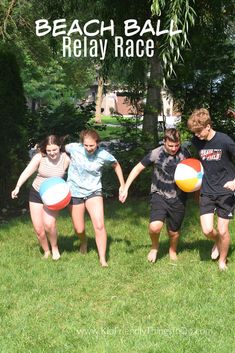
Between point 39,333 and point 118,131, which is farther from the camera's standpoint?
point 118,131

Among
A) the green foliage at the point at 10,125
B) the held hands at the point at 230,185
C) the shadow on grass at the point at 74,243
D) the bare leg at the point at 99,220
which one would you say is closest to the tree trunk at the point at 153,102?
the green foliage at the point at 10,125

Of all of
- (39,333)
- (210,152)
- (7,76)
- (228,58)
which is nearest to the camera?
(39,333)

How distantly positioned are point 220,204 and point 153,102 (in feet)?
15.4

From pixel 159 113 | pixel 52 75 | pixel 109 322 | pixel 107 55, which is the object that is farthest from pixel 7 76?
pixel 52 75

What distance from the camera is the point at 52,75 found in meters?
44.0

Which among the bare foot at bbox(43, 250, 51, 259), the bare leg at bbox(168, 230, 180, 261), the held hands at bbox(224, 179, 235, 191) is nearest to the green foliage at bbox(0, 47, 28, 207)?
the bare foot at bbox(43, 250, 51, 259)

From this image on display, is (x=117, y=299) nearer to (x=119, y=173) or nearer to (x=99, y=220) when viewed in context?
(x=99, y=220)

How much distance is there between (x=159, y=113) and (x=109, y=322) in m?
6.17

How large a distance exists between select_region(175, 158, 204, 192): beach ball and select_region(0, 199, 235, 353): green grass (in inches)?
37.5

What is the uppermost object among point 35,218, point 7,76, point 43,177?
point 7,76

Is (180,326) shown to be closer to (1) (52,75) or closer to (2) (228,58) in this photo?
(2) (228,58)

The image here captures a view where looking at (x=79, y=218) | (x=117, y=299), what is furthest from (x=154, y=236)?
(x=117, y=299)

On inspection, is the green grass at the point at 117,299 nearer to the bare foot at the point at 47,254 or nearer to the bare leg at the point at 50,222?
the bare foot at the point at 47,254

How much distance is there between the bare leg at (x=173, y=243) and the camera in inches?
245
